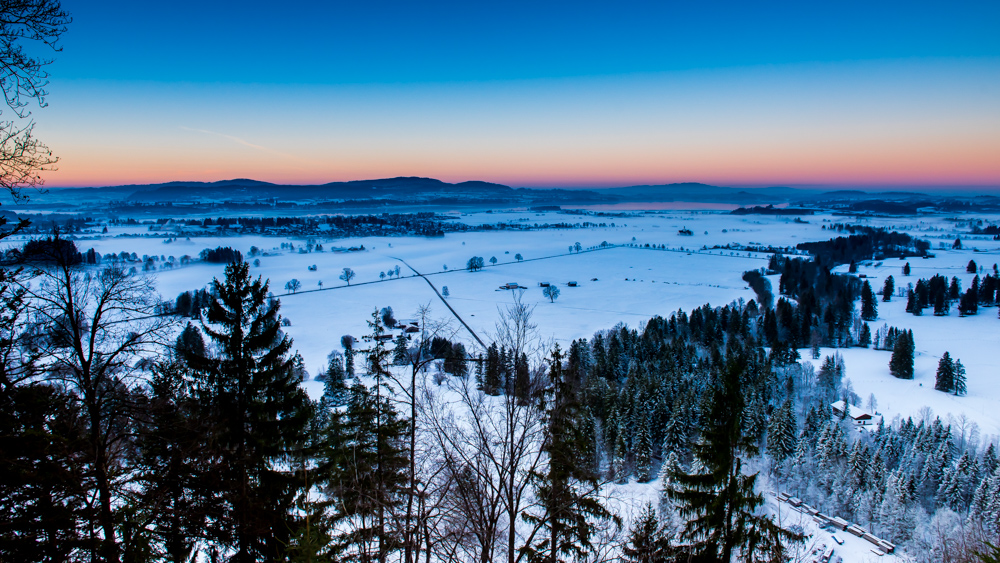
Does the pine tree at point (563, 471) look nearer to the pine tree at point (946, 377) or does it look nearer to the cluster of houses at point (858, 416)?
the cluster of houses at point (858, 416)

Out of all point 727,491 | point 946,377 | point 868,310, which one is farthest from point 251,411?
point 868,310

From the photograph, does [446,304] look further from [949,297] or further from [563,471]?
[949,297]

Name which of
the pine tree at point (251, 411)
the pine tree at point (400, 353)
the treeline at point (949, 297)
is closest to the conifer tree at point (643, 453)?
the pine tree at point (400, 353)

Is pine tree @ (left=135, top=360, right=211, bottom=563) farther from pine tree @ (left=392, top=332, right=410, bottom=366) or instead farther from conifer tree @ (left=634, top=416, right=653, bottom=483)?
conifer tree @ (left=634, top=416, right=653, bottom=483)

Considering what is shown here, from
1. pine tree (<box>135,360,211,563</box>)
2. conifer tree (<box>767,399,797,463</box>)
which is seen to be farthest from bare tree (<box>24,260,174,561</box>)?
conifer tree (<box>767,399,797,463</box>)

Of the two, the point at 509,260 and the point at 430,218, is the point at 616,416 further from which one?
the point at 430,218

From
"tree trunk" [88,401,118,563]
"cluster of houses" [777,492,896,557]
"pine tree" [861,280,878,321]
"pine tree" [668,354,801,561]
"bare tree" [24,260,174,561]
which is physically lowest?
"cluster of houses" [777,492,896,557]
